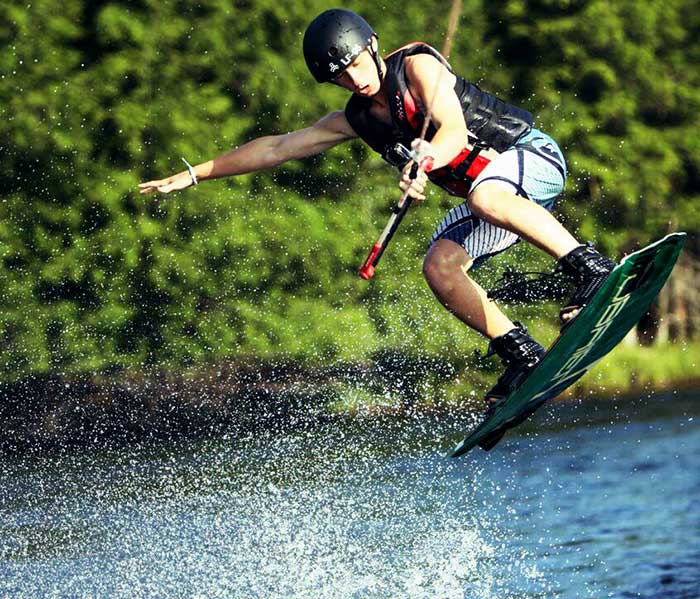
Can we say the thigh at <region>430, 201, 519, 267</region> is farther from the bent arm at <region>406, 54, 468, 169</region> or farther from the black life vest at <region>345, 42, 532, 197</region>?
the bent arm at <region>406, 54, 468, 169</region>

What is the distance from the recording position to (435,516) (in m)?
12.1

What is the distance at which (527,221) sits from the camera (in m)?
7.13

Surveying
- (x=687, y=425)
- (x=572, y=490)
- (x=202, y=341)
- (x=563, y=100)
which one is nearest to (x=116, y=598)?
(x=572, y=490)

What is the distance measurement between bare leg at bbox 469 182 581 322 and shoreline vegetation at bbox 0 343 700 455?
11.5 metres

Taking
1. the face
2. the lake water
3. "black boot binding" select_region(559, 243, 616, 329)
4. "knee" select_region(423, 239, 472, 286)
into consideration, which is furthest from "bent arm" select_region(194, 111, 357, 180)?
the lake water

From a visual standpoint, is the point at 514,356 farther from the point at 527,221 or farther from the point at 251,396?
the point at 251,396

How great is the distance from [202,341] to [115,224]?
6.48 ft

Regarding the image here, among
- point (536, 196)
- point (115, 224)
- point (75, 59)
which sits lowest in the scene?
point (115, 224)

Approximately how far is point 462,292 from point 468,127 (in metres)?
0.85

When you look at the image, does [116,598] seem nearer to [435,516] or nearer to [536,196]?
[435,516]

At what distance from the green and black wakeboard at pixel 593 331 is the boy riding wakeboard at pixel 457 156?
0.08m

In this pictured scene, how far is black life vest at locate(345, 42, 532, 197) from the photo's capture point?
7.39 metres

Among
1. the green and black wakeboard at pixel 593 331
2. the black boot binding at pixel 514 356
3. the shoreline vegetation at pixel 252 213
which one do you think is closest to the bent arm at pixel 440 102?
the green and black wakeboard at pixel 593 331

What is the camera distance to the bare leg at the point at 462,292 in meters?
7.62
